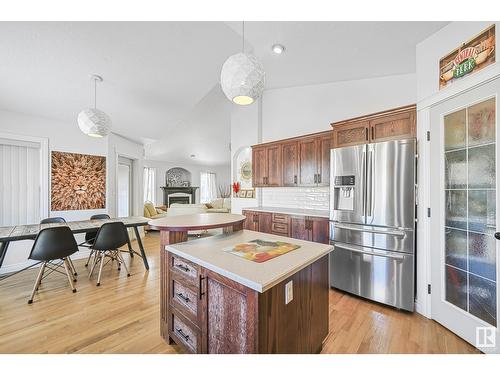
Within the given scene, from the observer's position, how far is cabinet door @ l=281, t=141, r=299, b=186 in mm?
3746

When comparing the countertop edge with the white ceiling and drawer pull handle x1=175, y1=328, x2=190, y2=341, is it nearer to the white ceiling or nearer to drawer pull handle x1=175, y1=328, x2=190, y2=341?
drawer pull handle x1=175, y1=328, x2=190, y2=341

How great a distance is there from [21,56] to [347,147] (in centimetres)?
351

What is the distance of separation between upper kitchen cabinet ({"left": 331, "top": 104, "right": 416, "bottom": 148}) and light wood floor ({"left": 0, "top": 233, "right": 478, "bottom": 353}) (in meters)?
1.81

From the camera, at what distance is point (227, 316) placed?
3.98 ft

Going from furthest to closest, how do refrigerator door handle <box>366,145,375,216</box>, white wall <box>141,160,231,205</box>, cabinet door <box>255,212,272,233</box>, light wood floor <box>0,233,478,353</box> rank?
white wall <box>141,160,231,205</box>, cabinet door <box>255,212,272,233</box>, refrigerator door handle <box>366,145,375,216</box>, light wood floor <box>0,233,478,353</box>

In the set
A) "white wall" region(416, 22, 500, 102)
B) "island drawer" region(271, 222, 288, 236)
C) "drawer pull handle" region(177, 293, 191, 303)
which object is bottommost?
"drawer pull handle" region(177, 293, 191, 303)

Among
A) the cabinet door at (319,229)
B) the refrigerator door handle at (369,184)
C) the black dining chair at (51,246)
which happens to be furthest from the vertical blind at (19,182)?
the refrigerator door handle at (369,184)

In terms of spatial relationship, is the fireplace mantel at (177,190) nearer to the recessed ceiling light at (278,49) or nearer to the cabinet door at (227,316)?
the recessed ceiling light at (278,49)

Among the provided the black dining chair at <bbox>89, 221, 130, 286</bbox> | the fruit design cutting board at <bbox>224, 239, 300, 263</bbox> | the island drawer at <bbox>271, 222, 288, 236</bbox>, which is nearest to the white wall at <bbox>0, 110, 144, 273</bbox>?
the black dining chair at <bbox>89, 221, 130, 286</bbox>

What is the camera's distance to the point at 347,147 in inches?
102

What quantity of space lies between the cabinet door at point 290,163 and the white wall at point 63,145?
3544 millimetres
